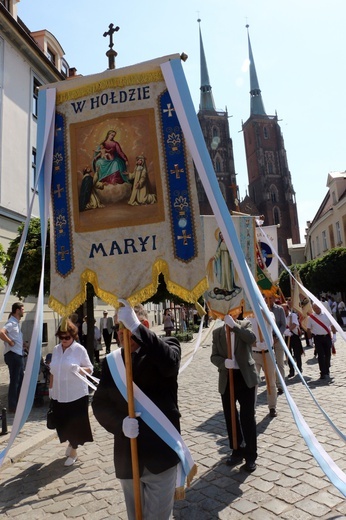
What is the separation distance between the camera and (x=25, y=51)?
1872 centimetres

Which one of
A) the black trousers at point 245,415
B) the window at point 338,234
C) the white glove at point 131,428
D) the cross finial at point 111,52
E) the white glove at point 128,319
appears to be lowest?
the black trousers at point 245,415

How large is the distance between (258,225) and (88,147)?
4914mm

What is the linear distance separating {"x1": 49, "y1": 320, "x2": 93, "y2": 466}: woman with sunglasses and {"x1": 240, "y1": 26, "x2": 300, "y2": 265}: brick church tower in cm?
7008

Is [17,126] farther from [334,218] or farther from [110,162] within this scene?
[334,218]

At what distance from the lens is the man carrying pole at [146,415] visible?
2.83 metres

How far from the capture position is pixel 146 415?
2.95 metres

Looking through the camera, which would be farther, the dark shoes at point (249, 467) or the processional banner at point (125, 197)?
the dark shoes at point (249, 467)

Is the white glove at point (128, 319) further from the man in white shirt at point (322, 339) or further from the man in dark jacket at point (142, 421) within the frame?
the man in white shirt at point (322, 339)

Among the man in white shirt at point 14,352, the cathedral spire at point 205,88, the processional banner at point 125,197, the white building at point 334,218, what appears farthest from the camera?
the cathedral spire at point 205,88

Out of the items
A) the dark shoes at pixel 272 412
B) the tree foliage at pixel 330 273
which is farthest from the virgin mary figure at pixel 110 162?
the tree foliage at pixel 330 273

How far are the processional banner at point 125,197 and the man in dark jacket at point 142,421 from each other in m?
0.60

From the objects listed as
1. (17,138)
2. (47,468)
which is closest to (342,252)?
(17,138)

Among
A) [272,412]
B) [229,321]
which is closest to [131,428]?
[229,321]

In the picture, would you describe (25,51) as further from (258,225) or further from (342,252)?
(342,252)
